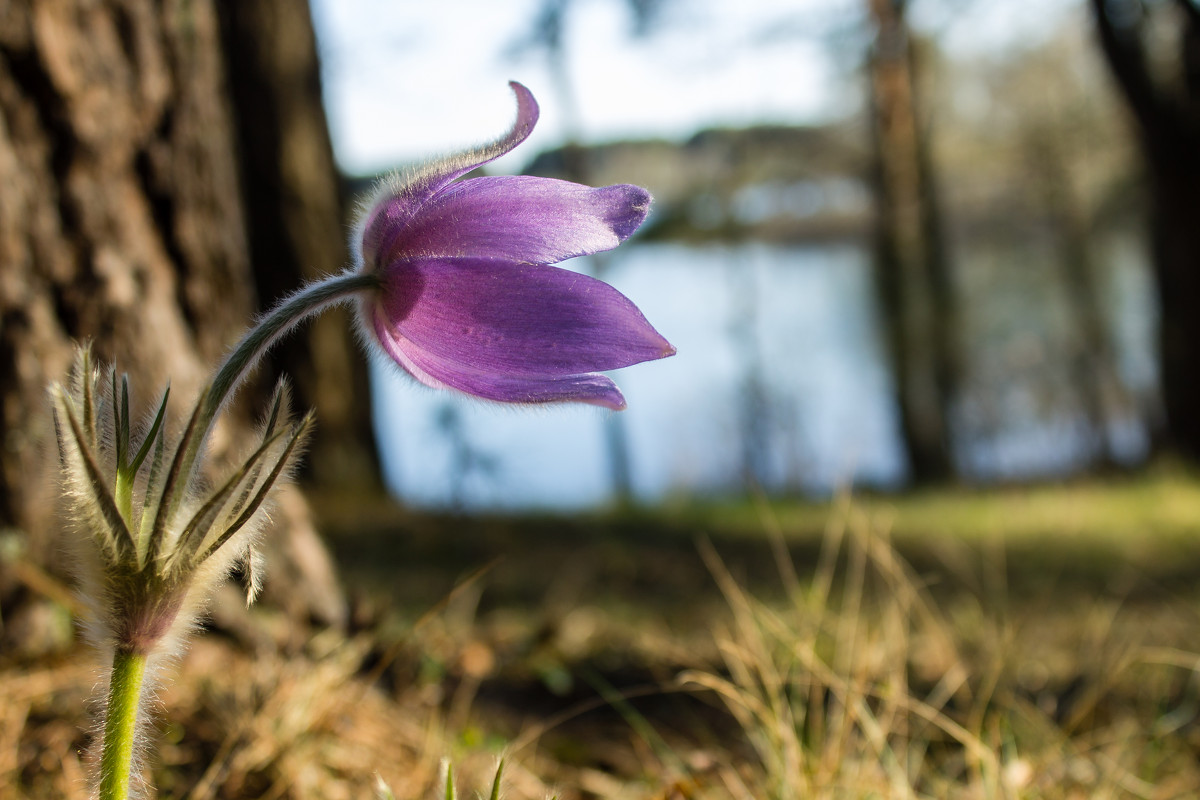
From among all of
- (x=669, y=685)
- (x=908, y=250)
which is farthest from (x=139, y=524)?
(x=908, y=250)

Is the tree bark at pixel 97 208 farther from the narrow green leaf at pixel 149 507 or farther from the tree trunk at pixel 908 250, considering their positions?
the tree trunk at pixel 908 250

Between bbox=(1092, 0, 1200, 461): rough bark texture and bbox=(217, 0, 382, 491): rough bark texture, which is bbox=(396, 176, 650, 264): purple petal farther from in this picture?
bbox=(1092, 0, 1200, 461): rough bark texture

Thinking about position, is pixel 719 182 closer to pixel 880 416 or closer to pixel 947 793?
pixel 880 416

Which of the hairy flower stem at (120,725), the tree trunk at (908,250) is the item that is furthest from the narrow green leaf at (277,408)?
the tree trunk at (908,250)

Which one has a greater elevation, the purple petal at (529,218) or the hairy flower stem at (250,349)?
the purple petal at (529,218)

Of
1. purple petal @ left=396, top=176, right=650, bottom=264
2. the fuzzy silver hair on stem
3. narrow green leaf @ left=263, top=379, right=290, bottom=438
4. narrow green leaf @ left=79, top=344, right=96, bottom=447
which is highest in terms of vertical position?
purple petal @ left=396, top=176, right=650, bottom=264

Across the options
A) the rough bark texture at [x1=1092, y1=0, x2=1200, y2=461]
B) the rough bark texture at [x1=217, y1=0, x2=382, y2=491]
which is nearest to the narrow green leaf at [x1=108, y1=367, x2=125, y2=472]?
the rough bark texture at [x1=217, y1=0, x2=382, y2=491]

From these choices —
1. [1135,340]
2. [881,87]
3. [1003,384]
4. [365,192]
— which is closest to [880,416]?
[1003,384]

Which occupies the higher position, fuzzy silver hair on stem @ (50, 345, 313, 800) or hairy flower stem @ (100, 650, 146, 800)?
fuzzy silver hair on stem @ (50, 345, 313, 800)
